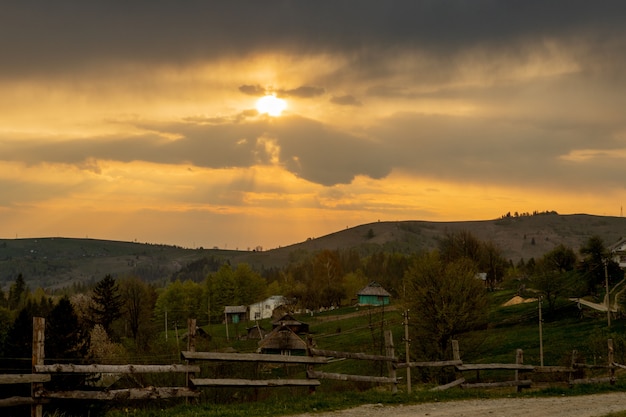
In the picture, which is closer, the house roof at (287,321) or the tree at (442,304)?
the tree at (442,304)

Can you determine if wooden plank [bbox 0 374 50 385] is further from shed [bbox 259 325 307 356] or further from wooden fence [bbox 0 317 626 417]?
shed [bbox 259 325 307 356]

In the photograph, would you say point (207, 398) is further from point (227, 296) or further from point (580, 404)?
point (227, 296)

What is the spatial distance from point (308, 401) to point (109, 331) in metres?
99.5

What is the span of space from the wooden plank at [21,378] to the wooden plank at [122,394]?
0.56 meters

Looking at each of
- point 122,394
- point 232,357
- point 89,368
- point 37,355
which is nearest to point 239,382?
point 232,357

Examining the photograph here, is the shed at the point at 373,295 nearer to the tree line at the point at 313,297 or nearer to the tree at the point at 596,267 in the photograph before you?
the tree line at the point at 313,297

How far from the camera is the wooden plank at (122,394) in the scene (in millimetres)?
17047

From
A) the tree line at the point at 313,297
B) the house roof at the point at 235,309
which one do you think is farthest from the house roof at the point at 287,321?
the house roof at the point at 235,309

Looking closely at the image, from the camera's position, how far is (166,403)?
25000mm

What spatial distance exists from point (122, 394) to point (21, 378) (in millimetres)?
2780

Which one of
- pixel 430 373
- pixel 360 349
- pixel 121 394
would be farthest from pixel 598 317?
pixel 121 394

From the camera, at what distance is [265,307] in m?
166

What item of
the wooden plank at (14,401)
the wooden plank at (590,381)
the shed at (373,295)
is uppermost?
the wooden plank at (14,401)

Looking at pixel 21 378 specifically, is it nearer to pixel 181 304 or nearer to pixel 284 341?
pixel 284 341
